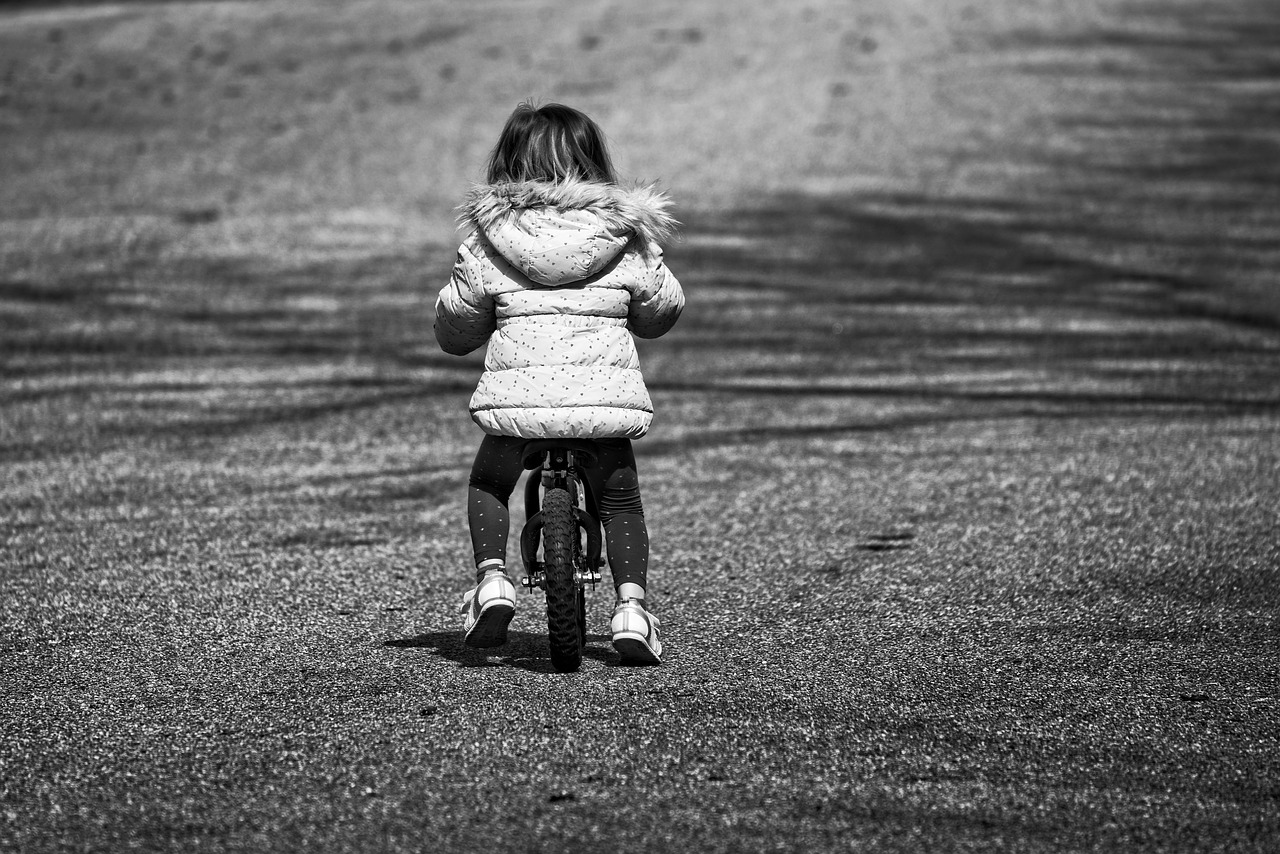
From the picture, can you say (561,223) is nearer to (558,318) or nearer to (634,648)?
(558,318)

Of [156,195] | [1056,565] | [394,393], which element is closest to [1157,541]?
[1056,565]

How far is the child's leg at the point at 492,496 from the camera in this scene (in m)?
4.31

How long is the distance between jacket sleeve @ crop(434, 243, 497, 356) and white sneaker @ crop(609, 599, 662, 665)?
82 cm

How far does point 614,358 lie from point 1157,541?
2.45m

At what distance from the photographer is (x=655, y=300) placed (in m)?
4.35

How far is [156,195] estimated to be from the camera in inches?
495

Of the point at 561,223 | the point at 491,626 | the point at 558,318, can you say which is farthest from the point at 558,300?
the point at 491,626

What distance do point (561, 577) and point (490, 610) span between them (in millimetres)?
257

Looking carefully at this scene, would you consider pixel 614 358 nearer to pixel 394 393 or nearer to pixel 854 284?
pixel 394 393

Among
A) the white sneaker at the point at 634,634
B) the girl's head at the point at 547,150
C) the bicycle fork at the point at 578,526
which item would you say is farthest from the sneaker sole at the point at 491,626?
the girl's head at the point at 547,150

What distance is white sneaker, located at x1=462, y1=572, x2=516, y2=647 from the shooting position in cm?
421

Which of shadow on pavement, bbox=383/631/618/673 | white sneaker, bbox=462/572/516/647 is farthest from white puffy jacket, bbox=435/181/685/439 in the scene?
shadow on pavement, bbox=383/631/618/673

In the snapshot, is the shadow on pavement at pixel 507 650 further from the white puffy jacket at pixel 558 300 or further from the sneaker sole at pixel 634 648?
the white puffy jacket at pixel 558 300

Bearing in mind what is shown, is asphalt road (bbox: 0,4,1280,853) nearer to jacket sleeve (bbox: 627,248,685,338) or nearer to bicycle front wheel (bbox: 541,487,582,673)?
bicycle front wheel (bbox: 541,487,582,673)
